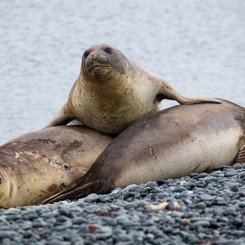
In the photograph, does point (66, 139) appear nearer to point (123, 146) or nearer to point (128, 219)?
point (123, 146)

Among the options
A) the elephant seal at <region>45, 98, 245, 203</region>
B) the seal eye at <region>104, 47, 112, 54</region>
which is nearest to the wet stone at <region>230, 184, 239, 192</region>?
the elephant seal at <region>45, 98, 245, 203</region>

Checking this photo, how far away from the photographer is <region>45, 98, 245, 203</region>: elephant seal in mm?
8195

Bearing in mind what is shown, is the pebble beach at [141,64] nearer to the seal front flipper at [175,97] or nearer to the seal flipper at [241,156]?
the seal flipper at [241,156]

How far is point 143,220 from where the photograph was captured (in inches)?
252

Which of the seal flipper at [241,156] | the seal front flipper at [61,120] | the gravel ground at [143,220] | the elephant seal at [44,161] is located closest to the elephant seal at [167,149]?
the seal flipper at [241,156]

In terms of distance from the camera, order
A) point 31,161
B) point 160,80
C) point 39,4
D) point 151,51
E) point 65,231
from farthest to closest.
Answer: point 39,4
point 151,51
point 160,80
point 31,161
point 65,231

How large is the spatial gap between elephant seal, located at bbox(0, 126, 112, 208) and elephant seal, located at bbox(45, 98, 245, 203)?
179 millimetres

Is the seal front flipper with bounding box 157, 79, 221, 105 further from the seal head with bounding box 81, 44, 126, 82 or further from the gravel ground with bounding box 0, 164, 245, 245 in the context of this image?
the gravel ground with bounding box 0, 164, 245, 245

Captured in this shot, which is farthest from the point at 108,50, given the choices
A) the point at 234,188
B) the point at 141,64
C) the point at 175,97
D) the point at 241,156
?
the point at 141,64

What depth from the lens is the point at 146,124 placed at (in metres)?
8.60

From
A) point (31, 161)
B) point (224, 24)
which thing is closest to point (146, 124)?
point (31, 161)

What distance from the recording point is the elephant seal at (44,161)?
8.14 meters

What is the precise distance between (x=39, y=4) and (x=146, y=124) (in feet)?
80.6

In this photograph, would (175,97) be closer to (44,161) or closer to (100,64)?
(100,64)
